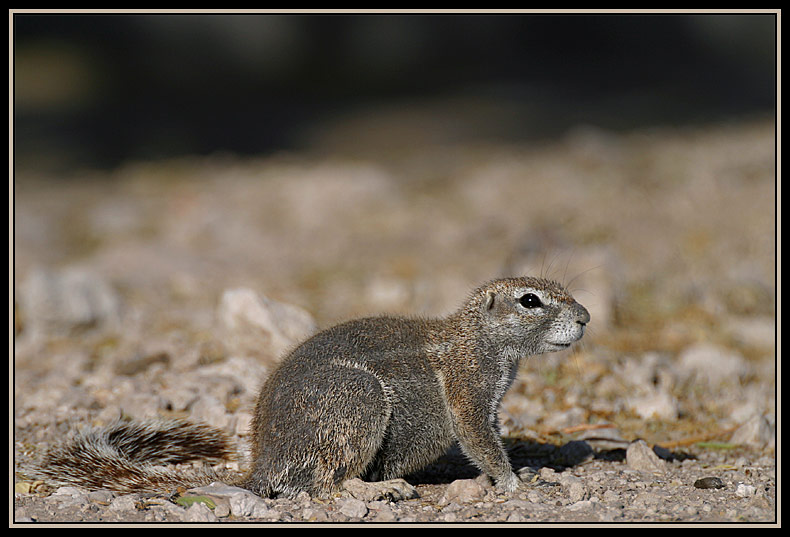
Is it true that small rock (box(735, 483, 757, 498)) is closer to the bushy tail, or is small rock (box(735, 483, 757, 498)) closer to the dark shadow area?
the dark shadow area

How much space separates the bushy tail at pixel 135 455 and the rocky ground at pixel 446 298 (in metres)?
0.11

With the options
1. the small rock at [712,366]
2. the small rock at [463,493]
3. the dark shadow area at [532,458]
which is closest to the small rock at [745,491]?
the dark shadow area at [532,458]

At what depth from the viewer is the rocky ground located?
448 cm

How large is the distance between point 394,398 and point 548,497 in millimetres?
873

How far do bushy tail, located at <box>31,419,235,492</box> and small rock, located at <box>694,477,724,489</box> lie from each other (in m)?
2.37

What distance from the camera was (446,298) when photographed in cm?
788

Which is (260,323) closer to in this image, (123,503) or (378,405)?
(378,405)

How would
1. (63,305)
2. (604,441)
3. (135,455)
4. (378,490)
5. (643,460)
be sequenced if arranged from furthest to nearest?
(63,305), (604,441), (643,460), (135,455), (378,490)

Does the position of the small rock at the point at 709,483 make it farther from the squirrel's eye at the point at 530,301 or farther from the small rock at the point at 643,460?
the squirrel's eye at the point at 530,301

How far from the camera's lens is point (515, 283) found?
4.86m

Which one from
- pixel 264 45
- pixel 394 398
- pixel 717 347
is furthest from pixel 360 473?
pixel 264 45

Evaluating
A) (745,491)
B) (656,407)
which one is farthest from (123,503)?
(656,407)

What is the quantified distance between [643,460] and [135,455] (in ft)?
8.86

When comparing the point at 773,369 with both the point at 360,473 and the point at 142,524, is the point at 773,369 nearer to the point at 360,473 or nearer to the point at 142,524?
the point at 360,473
